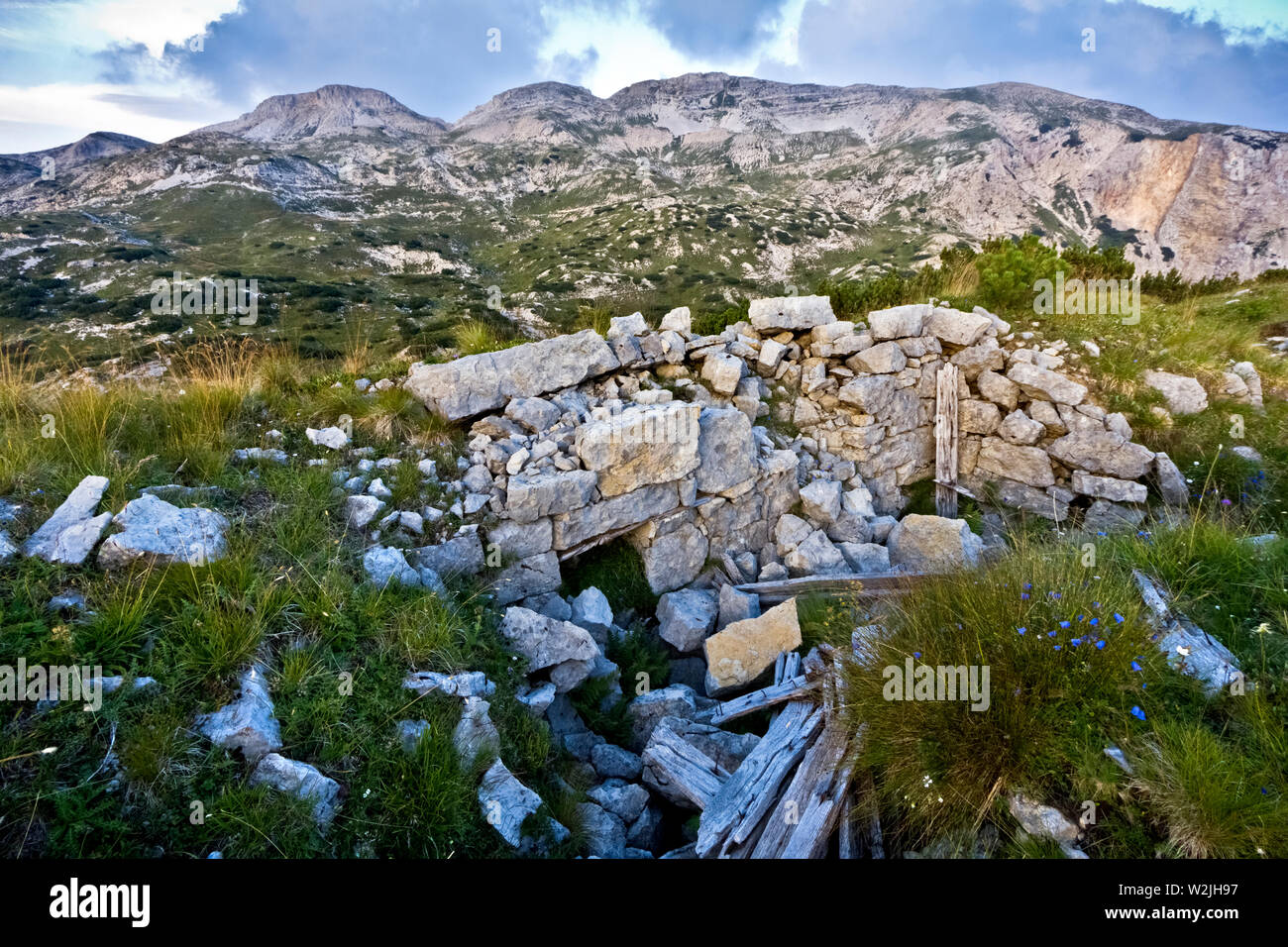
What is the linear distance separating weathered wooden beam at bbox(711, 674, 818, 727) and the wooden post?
6.85 metres

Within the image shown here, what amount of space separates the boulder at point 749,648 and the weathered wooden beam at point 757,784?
1.23 m

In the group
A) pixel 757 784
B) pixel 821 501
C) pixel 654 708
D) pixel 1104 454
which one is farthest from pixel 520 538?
pixel 1104 454

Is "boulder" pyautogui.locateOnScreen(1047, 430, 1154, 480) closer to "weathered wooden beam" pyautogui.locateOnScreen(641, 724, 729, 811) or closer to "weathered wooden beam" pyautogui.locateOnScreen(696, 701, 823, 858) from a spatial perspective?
"weathered wooden beam" pyautogui.locateOnScreen(696, 701, 823, 858)

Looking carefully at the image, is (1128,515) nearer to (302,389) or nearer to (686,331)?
(686,331)

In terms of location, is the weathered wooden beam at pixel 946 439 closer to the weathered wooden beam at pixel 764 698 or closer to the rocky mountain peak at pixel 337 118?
the weathered wooden beam at pixel 764 698

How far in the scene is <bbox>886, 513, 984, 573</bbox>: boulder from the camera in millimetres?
7801

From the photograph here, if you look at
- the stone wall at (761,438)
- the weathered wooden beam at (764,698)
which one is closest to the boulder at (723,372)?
the stone wall at (761,438)

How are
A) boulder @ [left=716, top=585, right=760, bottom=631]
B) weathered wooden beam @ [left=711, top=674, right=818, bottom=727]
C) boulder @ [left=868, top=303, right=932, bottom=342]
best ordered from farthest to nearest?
boulder @ [left=868, top=303, right=932, bottom=342] < boulder @ [left=716, top=585, right=760, bottom=631] < weathered wooden beam @ [left=711, top=674, right=818, bottom=727]

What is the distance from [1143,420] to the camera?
9477 millimetres

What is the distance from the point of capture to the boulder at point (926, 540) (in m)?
7.80

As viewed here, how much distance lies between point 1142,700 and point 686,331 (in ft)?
26.8

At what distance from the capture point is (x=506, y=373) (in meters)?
7.69

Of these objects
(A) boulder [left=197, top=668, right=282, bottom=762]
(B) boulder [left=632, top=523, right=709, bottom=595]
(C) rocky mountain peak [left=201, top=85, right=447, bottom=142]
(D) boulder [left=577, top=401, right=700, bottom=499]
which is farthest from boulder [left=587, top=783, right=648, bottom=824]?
(C) rocky mountain peak [left=201, top=85, right=447, bottom=142]
